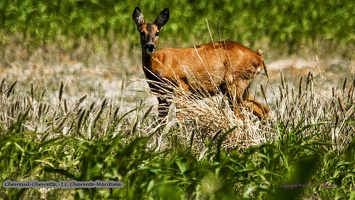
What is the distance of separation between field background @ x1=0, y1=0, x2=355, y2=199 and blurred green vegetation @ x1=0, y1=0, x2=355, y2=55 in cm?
2

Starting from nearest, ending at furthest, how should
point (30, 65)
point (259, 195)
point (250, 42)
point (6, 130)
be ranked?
point (259, 195)
point (6, 130)
point (30, 65)
point (250, 42)

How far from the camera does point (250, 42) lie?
53.7ft

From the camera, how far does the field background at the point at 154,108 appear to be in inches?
232

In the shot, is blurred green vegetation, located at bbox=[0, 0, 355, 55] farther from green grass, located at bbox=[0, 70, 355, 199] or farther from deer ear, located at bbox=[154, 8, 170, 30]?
green grass, located at bbox=[0, 70, 355, 199]

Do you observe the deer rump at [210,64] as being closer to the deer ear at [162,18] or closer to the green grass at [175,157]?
the deer ear at [162,18]

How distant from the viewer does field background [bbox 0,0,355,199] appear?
232 inches

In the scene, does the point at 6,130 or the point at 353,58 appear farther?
the point at 353,58

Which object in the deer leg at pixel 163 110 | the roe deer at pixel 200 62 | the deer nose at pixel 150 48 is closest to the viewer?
the deer leg at pixel 163 110

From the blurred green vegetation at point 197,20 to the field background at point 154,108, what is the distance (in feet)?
0.08

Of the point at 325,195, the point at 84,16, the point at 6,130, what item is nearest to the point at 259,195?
the point at 325,195

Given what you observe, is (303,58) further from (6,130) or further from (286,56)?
(6,130)

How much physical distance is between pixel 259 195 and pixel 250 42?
1063 centimetres

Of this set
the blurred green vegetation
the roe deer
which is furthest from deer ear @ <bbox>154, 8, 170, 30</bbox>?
the blurred green vegetation

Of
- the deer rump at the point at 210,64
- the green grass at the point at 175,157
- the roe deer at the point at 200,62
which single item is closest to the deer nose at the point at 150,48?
the roe deer at the point at 200,62
